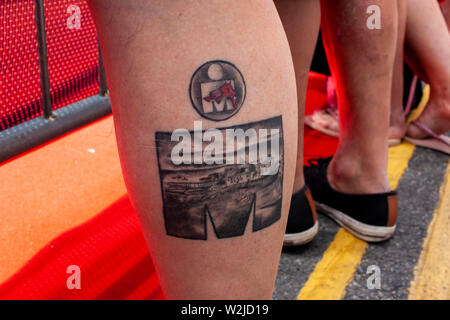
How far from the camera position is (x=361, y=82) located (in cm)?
119

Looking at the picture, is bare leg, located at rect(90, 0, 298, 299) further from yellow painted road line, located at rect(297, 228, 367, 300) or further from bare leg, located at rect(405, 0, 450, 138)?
bare leg, located at rect(405, 0, 450, 138)

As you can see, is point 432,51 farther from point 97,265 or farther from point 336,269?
point 97,265

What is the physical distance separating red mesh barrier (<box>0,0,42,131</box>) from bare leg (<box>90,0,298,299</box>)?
0.59 meters

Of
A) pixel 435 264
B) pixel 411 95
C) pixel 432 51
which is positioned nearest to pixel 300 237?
pixel 435 264

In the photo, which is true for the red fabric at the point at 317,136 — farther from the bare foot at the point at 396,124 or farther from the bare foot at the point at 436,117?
the bare foot at the point at 436,117

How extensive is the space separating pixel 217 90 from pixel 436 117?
1.47 m

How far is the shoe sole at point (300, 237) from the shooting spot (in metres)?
1.25

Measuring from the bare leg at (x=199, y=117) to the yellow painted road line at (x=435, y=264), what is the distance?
0.62 m

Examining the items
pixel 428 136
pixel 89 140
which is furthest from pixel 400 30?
pixel 89 140

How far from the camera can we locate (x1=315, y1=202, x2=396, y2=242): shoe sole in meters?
1.30

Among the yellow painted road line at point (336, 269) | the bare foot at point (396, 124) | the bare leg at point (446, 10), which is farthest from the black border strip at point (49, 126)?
the bare leg at point (446, 10)

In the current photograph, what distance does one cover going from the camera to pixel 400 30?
5.38 ft
